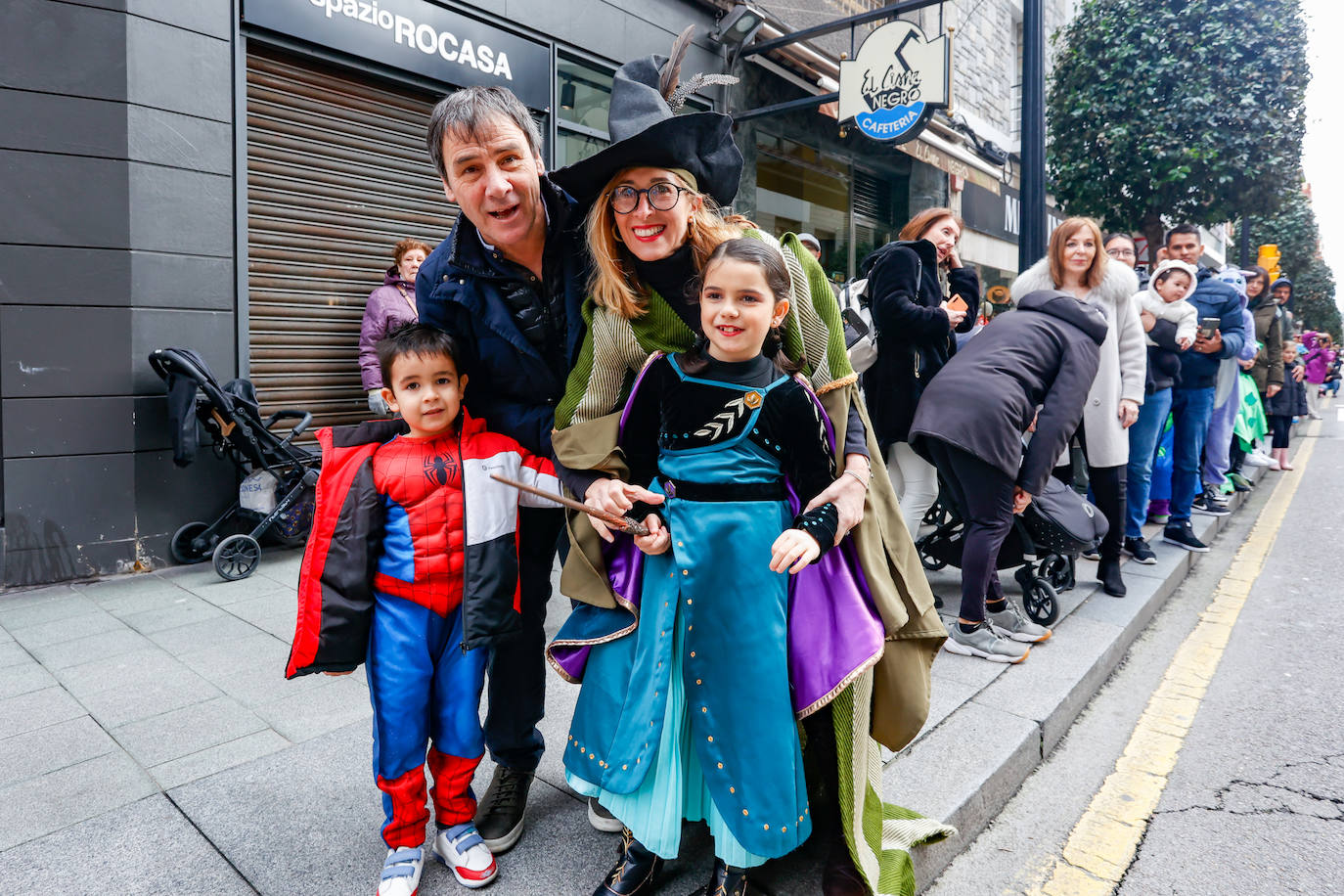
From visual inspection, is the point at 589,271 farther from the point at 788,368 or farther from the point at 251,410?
the point at 251,410

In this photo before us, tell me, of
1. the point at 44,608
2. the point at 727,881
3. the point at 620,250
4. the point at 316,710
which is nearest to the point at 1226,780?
the point at 727,881

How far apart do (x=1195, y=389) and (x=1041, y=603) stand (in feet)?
11.1

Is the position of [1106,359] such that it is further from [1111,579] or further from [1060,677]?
[1060,677]

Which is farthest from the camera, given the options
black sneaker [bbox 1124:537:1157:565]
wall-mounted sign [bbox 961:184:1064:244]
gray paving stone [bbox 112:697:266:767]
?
wall-mounted sign [bbox 961:184:1064:244]

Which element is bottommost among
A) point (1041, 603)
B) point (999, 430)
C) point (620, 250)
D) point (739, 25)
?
point (1041, 603)

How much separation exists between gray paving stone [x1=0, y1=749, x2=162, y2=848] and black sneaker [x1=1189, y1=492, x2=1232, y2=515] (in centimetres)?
795

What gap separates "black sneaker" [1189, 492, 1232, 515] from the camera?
7.38m

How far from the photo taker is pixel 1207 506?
757 centimetres

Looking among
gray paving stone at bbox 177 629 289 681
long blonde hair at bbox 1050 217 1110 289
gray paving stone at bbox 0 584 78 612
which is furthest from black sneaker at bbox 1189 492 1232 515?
gray paving stone at bbox 0 584 78 612

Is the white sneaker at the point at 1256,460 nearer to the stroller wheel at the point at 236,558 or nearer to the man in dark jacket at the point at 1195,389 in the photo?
the man in dark jacket at the point at 1195,389

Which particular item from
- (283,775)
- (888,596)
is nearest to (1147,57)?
(888,596)

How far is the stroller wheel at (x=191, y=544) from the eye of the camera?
5.39m

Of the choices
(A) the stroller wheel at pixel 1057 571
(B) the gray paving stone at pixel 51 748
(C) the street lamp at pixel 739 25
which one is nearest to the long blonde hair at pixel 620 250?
(B) the gray paving stone at pixel 51 748

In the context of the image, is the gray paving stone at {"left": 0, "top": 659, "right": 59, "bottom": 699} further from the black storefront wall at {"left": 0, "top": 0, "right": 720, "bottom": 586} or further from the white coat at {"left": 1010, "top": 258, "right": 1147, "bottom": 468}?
the white coat at {"left": 1010, "top": 258, "right": 1147, "bottom": 468}
